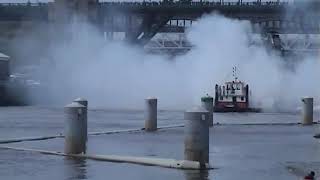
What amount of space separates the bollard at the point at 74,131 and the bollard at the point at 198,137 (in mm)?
2916

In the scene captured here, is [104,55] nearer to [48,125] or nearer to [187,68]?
[187,68]

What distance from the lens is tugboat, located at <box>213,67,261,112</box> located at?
44.3 meters

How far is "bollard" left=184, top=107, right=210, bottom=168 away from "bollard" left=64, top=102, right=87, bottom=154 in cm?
292

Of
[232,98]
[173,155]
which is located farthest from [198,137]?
[232,98]

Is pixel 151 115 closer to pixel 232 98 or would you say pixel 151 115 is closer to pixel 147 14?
pixel 232 98

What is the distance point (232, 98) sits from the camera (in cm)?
4500

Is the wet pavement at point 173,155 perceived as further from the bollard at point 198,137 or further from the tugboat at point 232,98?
the tugboat at point 232,98

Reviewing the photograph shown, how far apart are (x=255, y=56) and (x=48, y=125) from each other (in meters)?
29.7

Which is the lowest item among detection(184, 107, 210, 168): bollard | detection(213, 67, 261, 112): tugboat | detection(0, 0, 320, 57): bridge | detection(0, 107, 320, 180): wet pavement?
detection(0, 107, 320, 180): wet pavement

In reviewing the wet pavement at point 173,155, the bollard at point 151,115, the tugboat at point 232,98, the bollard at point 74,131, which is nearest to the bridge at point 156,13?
the tugboat at point 232,98

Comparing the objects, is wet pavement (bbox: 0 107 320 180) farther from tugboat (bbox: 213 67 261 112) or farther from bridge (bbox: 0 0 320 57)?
bridge (bbox: 0 0 320 57)

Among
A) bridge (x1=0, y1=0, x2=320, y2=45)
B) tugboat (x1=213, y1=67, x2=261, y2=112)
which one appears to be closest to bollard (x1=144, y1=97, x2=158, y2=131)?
tugboat (x1=213, y1=67, x2=261, y2=112)

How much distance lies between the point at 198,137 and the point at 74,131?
3.20 metres

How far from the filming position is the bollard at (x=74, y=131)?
17000 millimetres
